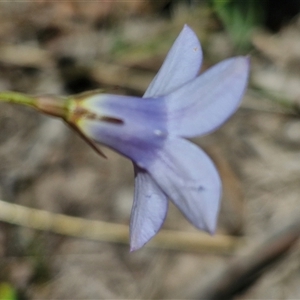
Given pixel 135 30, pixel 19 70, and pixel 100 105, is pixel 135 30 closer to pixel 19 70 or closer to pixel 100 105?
pixel 19 70

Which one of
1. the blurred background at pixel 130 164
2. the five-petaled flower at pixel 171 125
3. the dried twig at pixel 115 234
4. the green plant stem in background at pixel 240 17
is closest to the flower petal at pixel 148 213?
the five-petaled flower at pixel 171 125

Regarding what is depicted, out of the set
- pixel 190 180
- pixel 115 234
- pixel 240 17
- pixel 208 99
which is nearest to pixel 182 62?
pixel 208 99

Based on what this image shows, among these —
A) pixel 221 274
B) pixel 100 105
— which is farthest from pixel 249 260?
pixel 100 105

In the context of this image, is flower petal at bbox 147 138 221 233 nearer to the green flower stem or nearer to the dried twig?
the green flower stem

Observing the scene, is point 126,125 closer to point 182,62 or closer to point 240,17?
point 182,62

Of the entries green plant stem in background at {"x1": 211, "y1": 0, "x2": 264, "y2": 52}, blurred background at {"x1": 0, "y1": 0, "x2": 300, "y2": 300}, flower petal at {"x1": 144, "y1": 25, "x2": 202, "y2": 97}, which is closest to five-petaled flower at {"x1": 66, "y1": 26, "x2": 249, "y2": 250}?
flower petal at {"x1": 144, "y1": 25, "x2": 202, "y2": 97}

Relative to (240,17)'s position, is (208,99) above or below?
above

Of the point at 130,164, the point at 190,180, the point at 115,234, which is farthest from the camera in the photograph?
the point at 130,164
